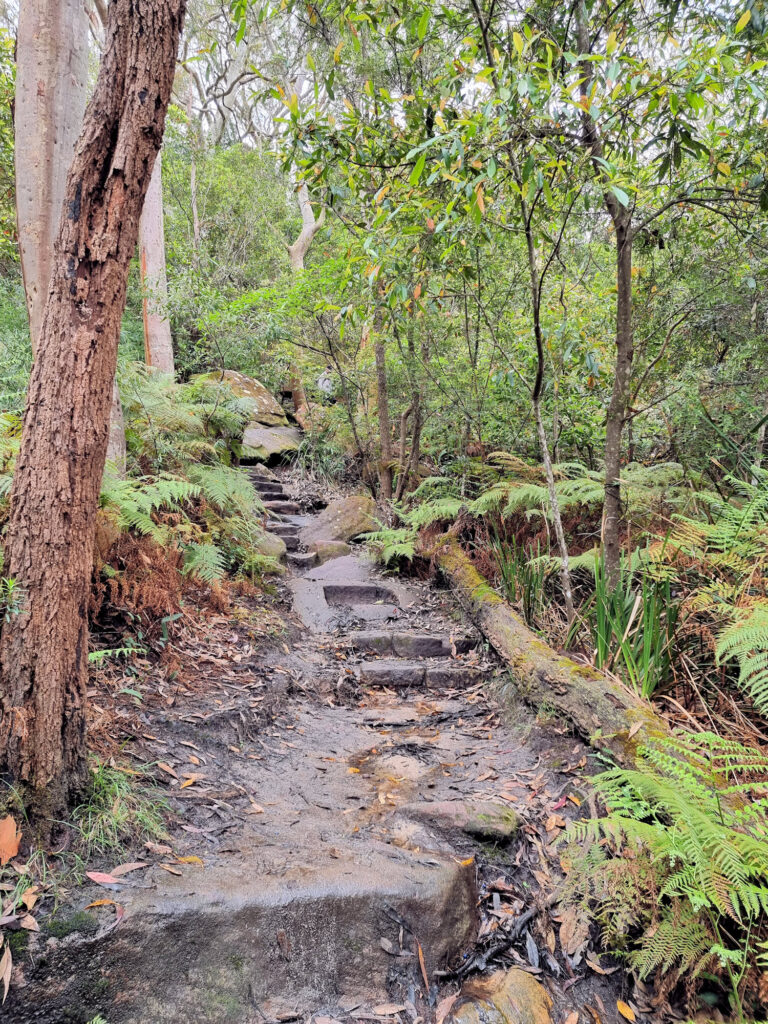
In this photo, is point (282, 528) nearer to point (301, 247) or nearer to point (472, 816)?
point (472, 816)

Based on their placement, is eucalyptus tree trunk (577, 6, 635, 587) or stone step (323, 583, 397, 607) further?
stone step (323, 583, 397, 607)

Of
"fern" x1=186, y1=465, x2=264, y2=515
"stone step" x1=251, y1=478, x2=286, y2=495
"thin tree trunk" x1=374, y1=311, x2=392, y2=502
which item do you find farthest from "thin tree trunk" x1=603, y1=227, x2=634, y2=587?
"stone step" x1=251, y1=478, x2=286, y2=495

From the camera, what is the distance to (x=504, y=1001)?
71.3 inches

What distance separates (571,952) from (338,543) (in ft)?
18.4

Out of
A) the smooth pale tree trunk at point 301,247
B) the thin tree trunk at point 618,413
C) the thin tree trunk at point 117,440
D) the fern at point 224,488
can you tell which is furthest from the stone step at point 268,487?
the thin tree trunk at point 618,413

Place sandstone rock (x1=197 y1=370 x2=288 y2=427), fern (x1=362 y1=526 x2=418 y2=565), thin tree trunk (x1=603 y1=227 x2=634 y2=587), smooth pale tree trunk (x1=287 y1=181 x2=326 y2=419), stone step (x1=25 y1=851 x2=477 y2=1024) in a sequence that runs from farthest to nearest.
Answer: smooth pale tree trunk (x1=287 y1=181 x2=326 y2=419) < sandstone rock (x1=197 y1=370 x2=288 y2=427) < fern (x1=362 y1=526 x2=418 y2=565) < thin tree trunk (x1=603 y1=227 x2=634 y2=587) < stone step (x1=25 y1=851 x2=477 y2=1024)

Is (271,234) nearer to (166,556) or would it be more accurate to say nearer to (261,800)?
(166,556)

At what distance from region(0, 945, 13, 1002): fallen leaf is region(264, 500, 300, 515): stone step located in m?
6.97

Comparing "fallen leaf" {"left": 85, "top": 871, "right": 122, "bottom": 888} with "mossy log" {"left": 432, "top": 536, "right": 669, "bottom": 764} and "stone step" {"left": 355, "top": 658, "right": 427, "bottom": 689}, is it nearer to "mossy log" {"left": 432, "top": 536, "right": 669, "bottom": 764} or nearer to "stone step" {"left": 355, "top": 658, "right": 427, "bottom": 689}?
"mossy log" {"left": 432, "top": 536, "right": 669, "bottom": 764}

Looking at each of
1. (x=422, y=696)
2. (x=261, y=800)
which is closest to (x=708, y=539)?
(x=422, y=696)

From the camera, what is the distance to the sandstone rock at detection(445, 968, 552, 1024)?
176cm

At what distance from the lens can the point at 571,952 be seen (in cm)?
197

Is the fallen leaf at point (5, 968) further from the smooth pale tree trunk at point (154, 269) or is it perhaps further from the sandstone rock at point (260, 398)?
the sandstone rock at point (260, 398)

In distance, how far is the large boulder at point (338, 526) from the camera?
283 inches
